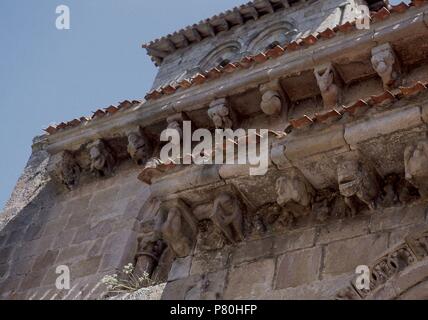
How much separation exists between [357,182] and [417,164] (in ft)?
1.45

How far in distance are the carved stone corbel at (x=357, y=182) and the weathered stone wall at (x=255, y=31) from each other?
21.7 ft

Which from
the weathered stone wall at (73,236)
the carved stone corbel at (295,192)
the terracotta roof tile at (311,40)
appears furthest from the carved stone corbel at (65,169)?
the carved stone corbel at (295,192)

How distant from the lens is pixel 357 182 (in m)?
5.06

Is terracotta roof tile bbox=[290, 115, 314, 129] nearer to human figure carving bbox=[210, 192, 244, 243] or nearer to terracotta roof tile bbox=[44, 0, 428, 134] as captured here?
human figure carving bbox=[210, 192, 244, 243]

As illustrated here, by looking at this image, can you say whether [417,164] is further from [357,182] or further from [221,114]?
[221,114]

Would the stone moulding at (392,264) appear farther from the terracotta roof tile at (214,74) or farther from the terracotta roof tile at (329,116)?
the terracotta roof tile at (214,74)

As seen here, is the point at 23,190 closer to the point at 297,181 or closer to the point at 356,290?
the point at 297,181

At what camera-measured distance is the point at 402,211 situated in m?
5.02

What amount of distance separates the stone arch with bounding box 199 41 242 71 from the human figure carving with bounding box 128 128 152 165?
158 inches

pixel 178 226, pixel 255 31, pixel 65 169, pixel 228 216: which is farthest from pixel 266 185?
pixel 255 31

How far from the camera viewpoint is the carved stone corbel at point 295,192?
17.5 ft

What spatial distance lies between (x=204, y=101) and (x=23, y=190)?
3.17 meters

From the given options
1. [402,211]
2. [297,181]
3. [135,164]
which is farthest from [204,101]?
[402,211]
